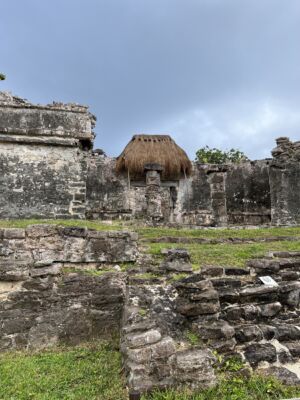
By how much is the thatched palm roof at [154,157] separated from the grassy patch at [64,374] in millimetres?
8624

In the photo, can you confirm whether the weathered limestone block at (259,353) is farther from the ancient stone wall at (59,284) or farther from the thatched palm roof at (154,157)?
the thatched palm roof at (154,157)

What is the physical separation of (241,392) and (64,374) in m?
1.69

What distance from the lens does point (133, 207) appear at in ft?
42.1

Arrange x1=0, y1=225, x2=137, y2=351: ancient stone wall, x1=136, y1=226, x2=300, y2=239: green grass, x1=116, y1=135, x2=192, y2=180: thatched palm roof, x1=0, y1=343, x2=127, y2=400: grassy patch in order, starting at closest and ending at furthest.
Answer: x1=0, y1=343, x2=127, y2=400: grassy patch < x1=0, y1=225, x2=137, y2=351: ancient stone wall < x1=136, y1=226, x2=300, y2=239: green grass < x1=116, y1=135, x2=192, y2=180: thatched palm roof

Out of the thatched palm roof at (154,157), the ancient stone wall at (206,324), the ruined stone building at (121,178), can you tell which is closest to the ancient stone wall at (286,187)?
the ruined stone building at (121,178)

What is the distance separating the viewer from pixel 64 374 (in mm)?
3633

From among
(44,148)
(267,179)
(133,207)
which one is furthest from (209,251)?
(267,179)

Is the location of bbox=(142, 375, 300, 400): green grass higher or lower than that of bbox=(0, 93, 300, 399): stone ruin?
lower

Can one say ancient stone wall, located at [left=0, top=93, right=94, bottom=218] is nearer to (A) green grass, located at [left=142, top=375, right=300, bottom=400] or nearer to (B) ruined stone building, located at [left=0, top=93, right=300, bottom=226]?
(B) ruined stone building, located at [left=0, top=93, right=300, bottom=226]

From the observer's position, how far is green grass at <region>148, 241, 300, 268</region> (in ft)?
17.6

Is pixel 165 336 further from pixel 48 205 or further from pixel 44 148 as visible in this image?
pixel 44 148

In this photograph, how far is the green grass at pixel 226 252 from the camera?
5.35 m

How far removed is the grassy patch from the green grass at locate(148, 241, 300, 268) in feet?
6.10

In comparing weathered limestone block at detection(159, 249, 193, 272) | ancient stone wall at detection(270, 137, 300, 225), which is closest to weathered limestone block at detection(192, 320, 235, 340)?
weathered limestone block at detection(159, 249, 193, 272)
